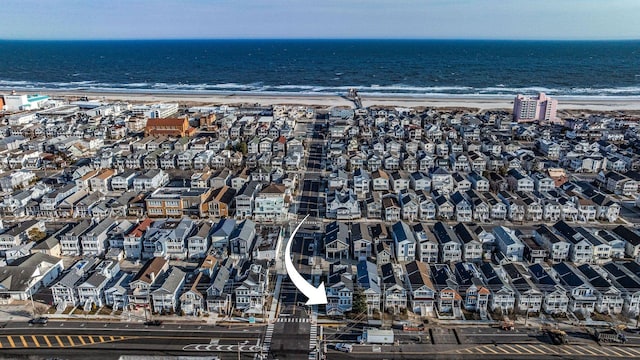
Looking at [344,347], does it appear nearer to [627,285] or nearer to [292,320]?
[292,320]

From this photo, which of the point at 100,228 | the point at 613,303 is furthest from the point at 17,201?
the point at 613,303

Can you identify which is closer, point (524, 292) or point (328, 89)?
point (524, 292)

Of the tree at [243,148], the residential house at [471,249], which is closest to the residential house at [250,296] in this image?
the residential house at [471,249]

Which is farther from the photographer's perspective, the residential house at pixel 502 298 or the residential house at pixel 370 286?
the residential house at pixel 502 298

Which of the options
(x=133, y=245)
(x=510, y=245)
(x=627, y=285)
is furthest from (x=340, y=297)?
(x=627, y=285)

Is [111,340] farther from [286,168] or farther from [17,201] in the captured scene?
[286,168]

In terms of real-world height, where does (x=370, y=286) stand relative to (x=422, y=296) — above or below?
above

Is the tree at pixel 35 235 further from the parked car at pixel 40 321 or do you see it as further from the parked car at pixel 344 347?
the parked car at pixel 344 347
